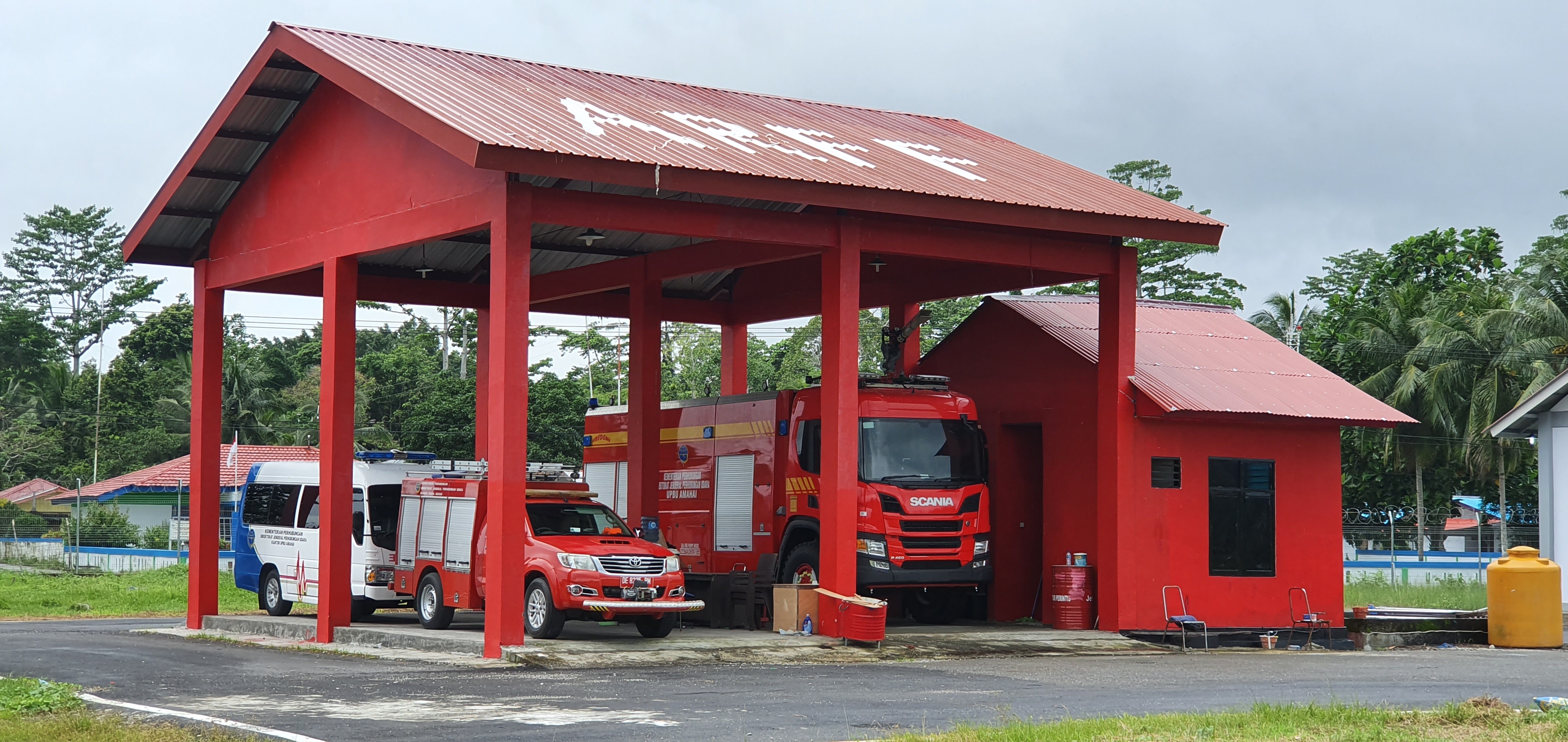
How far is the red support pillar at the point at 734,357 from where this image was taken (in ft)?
93.2

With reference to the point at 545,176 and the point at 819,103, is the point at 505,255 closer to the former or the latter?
the point at 545,176

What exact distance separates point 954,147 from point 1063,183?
2.38 meters

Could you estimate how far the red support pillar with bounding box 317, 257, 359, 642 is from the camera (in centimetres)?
2008

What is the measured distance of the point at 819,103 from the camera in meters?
25.5

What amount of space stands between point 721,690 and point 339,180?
1028cm

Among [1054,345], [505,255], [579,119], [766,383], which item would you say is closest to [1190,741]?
[505,255]

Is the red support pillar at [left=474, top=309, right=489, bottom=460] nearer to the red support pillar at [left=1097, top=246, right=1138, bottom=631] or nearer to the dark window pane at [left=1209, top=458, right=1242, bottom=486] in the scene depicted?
the red support pillar at [left=1097, top=246, right=1138, bottom=631]

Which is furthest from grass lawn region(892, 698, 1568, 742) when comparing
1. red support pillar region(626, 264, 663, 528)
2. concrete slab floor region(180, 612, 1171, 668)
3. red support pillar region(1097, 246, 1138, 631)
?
red support pillar region(626, 264, 663, 528)

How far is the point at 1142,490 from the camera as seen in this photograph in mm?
21484

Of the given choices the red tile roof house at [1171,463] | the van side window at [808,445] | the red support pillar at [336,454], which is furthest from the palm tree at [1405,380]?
the red support pillar at [336,454]

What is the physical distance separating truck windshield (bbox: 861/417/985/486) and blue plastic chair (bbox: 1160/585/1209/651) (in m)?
3.00

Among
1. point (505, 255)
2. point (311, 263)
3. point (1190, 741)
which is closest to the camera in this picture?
point (1190, 741)

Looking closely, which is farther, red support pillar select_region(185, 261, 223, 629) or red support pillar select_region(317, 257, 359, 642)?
red support pillar select_region(185, 261, 223, 629)

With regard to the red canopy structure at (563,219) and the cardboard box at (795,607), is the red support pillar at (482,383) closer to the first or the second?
the red canopy structure at (563,219)
